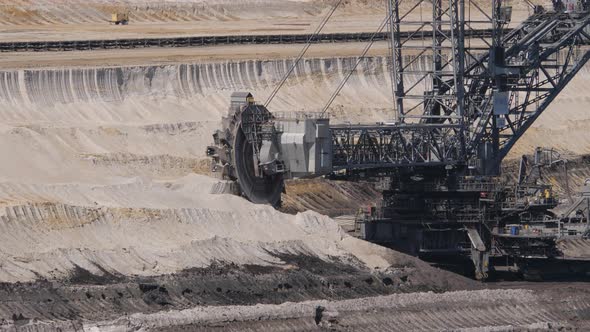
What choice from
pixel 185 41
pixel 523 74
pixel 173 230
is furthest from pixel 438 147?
pixel 185 41

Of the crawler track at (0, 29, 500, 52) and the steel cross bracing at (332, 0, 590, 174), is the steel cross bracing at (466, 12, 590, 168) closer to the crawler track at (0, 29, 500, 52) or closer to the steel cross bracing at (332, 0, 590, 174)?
the steel cross bracing at (332, 0, 590, 174)

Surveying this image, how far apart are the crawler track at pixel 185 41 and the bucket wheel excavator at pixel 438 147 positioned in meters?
24.5

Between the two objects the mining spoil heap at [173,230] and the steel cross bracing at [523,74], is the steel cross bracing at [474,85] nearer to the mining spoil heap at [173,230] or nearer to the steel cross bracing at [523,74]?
the steel cross bracing at [523,74]

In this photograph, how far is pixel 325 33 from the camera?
16350 cm

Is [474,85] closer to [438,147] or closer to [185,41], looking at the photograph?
[438,147]

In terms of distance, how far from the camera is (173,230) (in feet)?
324

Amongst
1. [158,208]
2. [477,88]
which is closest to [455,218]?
[477,88]

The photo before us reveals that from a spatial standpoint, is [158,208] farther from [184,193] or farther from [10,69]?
[10,69]

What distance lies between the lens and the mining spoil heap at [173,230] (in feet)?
289

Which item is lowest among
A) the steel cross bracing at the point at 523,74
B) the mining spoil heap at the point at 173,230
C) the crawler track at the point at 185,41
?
the mining spoil heap at the point at 173,230

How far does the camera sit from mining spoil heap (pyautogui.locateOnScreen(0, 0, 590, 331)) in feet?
289

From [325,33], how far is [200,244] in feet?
225

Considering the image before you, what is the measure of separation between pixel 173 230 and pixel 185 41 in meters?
51.5

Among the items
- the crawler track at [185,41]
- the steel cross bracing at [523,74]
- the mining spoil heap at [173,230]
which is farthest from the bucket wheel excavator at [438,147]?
the crawler track at [185,41]
